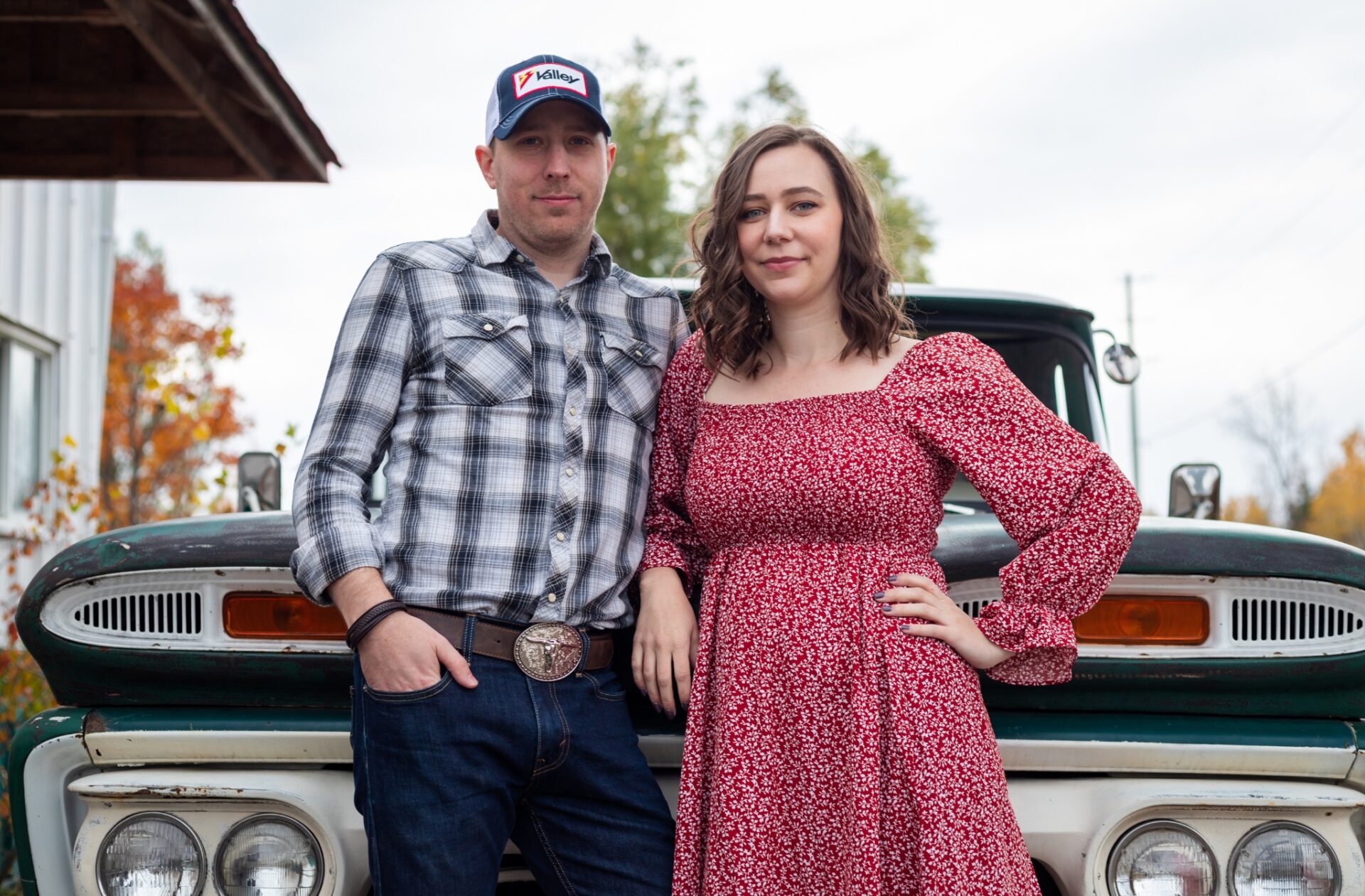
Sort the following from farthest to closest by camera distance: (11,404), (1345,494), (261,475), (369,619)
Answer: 1. (1345,494)
2. (11,404)
3. (261,475)
4. (369,619)

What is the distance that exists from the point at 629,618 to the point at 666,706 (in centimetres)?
19

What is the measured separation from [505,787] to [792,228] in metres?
1.03

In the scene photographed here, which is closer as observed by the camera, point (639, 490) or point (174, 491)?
point (639, 490)

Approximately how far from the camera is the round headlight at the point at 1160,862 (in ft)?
6.80

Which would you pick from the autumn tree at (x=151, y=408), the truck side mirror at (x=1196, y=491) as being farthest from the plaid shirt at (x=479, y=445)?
the autumn tree at (x=151, y=408)

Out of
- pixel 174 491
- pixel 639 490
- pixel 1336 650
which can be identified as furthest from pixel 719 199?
pixel 174 491

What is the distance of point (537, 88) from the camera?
2.22m

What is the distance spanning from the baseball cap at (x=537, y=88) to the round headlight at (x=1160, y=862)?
1542 millimetres

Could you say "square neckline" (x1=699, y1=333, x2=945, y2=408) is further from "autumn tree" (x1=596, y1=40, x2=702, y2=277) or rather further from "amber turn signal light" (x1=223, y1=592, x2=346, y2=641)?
"autumn tree" (x1=596, y1=40, x2=702, y2=277)

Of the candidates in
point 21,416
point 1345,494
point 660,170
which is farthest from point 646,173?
point 1345,494

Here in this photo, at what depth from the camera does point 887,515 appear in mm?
1974

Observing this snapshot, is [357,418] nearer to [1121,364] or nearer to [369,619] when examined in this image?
[369,619]

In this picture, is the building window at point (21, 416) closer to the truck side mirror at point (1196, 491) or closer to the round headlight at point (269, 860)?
the round headlight at point (269, 860)

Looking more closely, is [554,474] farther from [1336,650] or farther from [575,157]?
[1336,650]
